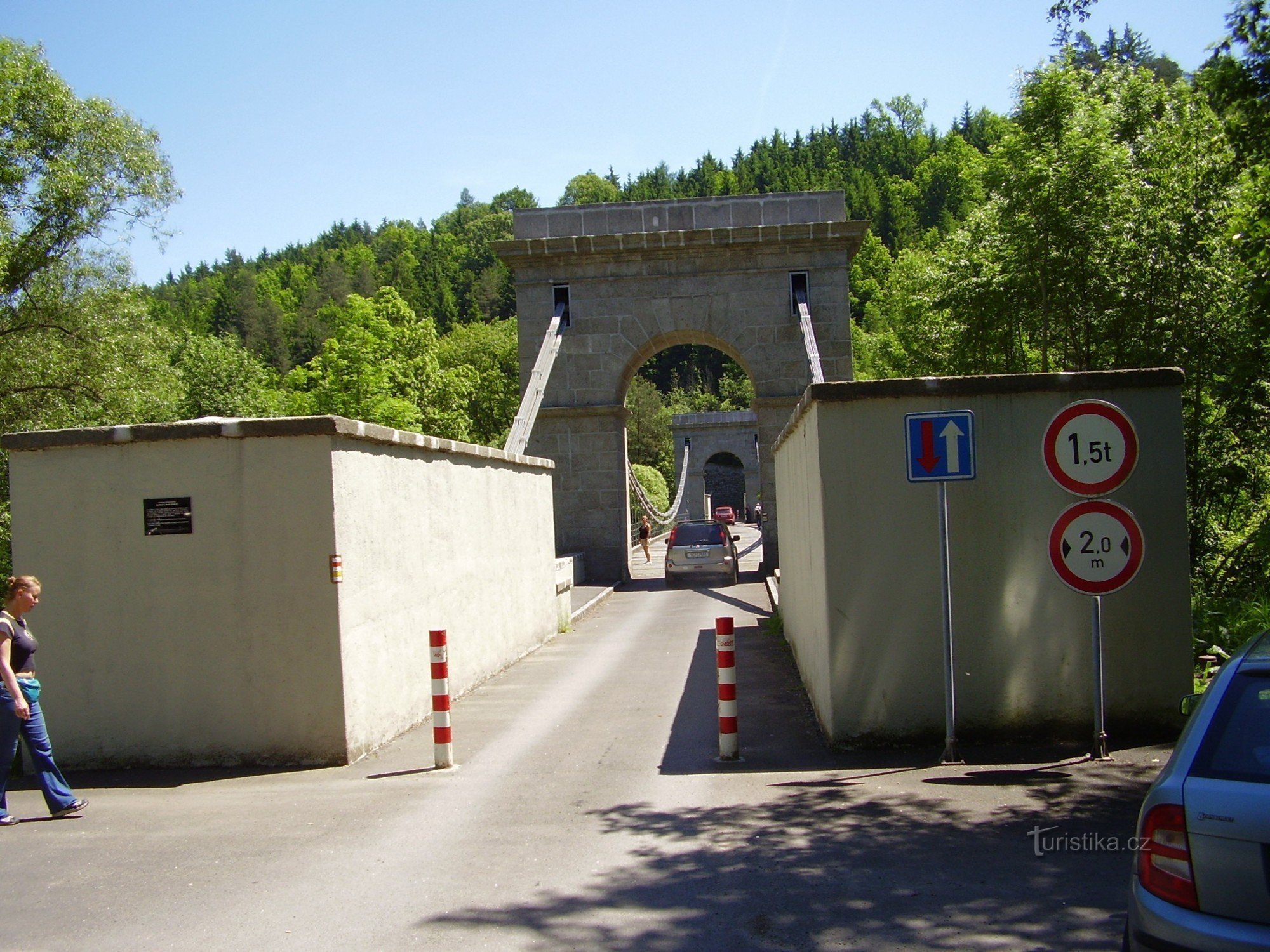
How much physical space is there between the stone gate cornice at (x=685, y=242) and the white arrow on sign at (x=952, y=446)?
1758 cm

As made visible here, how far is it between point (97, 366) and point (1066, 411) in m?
15.1

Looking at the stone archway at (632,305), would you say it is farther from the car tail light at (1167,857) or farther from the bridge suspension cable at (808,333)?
the car tail light at (1167,857)

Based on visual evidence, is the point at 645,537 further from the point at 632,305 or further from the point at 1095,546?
the point at 1095,546

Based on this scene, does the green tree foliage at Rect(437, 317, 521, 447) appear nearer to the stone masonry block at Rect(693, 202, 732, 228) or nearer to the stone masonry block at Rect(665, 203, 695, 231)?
the stone masonry block at Rect(665, 203, 695, 231)

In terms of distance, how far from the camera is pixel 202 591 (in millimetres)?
6758

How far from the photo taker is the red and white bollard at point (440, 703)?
661 cm

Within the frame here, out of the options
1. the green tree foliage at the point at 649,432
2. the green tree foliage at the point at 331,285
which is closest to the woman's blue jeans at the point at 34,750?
the green tree foliage at the point at 649,432

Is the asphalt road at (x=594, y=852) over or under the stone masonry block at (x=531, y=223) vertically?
under

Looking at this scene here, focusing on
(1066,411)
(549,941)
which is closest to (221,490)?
(549,941)

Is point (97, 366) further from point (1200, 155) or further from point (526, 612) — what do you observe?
point (1200, 155)

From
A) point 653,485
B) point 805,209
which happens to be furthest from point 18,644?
point 653,485

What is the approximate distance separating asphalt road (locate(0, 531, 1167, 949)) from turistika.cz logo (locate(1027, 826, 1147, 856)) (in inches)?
1.0

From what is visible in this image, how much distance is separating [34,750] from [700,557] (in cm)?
1756

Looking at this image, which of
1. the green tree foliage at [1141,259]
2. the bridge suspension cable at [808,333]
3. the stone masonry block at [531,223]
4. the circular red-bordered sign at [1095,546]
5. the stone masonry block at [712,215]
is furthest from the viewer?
the stone masonry block at [531,223]
